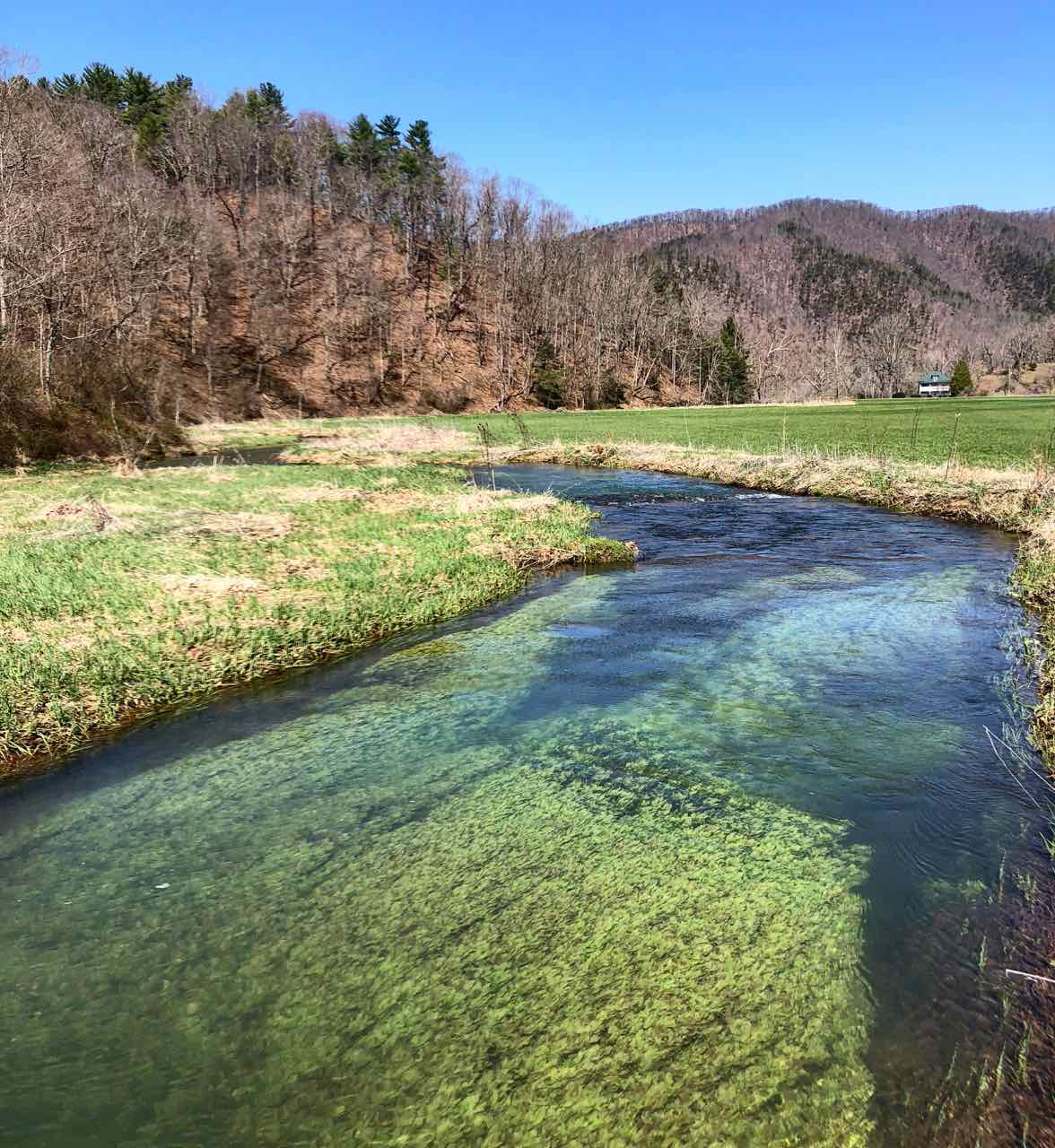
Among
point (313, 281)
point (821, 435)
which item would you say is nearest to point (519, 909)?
point (821, 435)

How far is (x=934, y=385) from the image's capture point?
150m

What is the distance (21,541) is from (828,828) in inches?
444

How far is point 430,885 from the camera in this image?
4.49 m

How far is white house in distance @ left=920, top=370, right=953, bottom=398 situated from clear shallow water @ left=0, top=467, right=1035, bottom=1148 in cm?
15630

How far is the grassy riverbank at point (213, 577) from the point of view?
731 cm

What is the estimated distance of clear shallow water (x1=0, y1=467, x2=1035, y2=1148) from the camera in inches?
121

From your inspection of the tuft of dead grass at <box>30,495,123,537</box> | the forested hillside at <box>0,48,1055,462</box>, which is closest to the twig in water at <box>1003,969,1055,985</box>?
the tuft of dead grass at <box>30,495,123,537</box>

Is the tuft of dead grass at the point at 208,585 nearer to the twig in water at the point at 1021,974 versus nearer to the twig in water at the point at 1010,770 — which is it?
the twig in water at the point at 1010,770

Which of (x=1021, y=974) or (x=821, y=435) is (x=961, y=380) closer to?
(x=821, y=435)

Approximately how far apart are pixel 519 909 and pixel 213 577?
7.32m

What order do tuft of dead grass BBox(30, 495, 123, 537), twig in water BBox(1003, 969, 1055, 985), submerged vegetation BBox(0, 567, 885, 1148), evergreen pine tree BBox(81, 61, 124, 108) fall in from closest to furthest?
submerged vegetation BBox(0, 567, 885, 1148) → twig in water BBox(1003, 969, 1055, 985) → tuft of dead grass BBox(30, 495, 123, 537) → evergreen pine tree BBox(81, 61, 124, 108)

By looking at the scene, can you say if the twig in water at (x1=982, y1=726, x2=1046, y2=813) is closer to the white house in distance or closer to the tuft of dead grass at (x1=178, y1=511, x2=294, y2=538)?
the tuft of dead grass at (x1=178, y1=511, x2=294, y2=538)

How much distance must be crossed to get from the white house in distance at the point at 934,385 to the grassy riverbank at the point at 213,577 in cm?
14954

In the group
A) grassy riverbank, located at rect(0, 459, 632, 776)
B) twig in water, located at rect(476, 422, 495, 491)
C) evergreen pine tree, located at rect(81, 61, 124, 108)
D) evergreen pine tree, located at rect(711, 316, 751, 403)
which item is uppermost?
evergreen pine tree, located at rect(81, 61, 124, 108)
